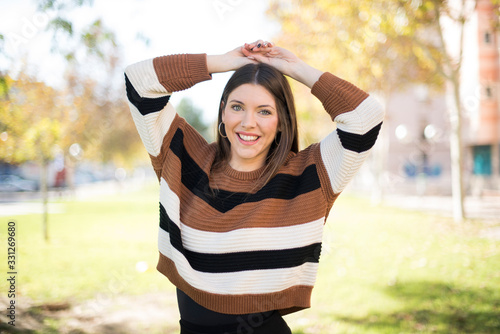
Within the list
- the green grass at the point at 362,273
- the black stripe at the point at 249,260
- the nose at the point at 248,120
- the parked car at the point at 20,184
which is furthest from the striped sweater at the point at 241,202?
the parked car at the point at 20,184

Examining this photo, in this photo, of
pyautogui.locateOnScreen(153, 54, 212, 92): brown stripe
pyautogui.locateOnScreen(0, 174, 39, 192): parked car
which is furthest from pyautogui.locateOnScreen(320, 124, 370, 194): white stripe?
pyautogui.locateOnScreen(0, 174, 39, 192): parked car

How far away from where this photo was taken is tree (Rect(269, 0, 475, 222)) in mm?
7983

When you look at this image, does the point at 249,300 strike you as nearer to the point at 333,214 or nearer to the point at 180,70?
the point at 180,70

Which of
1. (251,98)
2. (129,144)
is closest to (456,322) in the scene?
(251,98)

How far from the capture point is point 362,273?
6023 millimetres

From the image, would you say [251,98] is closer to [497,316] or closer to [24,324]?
[24,324]

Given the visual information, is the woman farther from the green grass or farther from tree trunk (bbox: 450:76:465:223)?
tree trunk (bbox: 450:76:465:223)

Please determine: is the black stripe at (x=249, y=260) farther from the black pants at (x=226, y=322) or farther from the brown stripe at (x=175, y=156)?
the brown stripe at (x=175, y=156)

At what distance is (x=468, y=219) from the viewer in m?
9.72

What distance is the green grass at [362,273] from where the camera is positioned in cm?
430

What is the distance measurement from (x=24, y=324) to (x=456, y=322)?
4.40 m

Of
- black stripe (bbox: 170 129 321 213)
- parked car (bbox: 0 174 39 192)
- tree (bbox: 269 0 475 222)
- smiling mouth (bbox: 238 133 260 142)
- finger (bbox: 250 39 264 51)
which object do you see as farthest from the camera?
parked car (bbox: 0 174 39 192)

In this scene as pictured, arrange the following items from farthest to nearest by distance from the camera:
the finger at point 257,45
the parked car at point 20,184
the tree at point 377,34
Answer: the parked car at point 20,184, the tree at point 377,34, the finger at point 257,45

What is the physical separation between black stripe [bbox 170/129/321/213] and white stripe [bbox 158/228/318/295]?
0.30 metres
